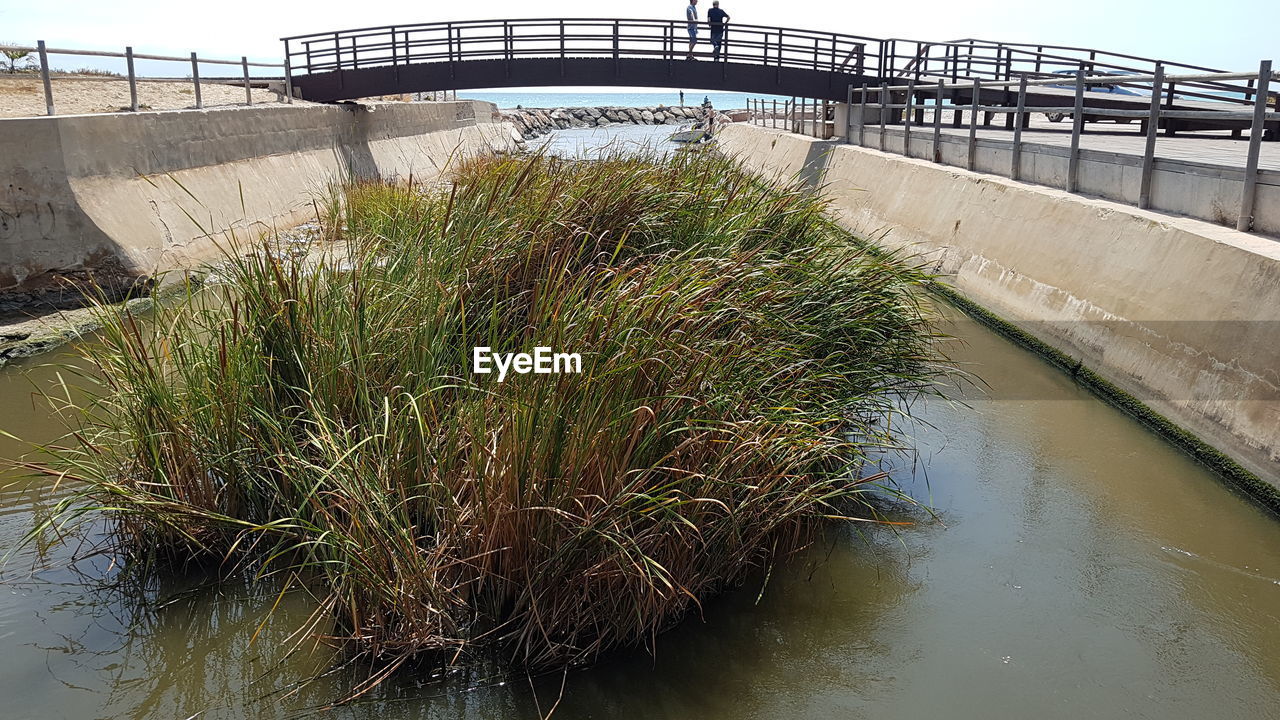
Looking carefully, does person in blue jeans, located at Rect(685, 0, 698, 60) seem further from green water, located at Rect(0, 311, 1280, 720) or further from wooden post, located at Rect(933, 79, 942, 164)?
green water, located at Rect(0, 311, 1280, 720)

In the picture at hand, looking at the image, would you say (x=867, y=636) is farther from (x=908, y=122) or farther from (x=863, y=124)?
(x=863, y=124)

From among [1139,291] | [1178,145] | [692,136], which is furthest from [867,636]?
[692,136]

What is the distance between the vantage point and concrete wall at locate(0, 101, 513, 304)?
9961 millimetres

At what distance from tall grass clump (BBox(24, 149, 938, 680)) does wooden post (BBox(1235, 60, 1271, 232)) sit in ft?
10.9

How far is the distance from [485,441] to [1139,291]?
5.99 meters

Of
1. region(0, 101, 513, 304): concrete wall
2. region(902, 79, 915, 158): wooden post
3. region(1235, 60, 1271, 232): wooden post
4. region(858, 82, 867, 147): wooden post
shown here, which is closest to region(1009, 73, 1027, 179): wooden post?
region(1235, 60, 1271, 232): wooden post

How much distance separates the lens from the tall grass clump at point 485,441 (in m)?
3.99

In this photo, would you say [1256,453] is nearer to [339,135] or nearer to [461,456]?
[461,456]

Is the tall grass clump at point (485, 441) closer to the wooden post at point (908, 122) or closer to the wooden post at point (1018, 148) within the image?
the wooden post at point (1018, 148)

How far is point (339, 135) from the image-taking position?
2120 centimetres

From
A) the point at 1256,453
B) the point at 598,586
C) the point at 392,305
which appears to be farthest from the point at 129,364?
the point at 1256,453

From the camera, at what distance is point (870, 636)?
4570 millimetres

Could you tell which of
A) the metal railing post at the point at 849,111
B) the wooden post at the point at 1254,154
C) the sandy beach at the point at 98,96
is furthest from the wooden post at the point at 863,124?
the wooden post at the point at 1254,154

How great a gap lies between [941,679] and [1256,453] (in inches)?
124
